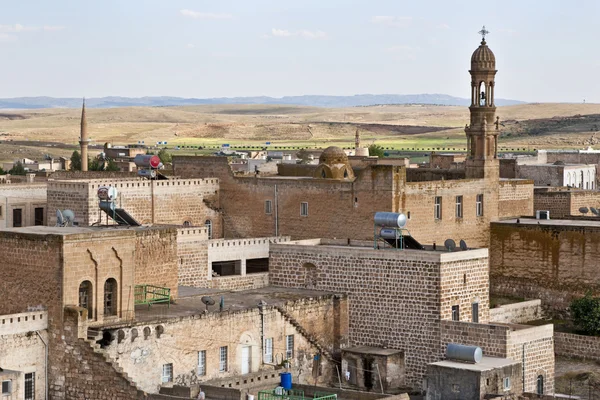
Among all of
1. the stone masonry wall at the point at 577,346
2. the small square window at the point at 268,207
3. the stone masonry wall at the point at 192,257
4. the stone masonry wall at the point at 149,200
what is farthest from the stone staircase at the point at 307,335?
the small square window at the point at 268,207

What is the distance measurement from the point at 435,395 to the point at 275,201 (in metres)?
16.9

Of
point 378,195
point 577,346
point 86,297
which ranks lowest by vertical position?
point 577,346

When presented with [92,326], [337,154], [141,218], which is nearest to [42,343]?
[92,326]

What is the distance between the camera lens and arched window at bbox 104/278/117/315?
37969 millimetres

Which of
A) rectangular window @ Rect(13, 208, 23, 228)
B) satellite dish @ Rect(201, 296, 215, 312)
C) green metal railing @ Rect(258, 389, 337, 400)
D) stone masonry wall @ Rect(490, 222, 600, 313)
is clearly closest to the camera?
green metal railing @ Rect(258, 389, 337, 400)

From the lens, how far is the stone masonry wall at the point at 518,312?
4919 centimetres

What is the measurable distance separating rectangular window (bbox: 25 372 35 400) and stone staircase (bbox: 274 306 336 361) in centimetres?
818

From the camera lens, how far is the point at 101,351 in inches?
1427

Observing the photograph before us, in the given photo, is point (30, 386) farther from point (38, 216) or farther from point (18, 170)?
point (18, 170)

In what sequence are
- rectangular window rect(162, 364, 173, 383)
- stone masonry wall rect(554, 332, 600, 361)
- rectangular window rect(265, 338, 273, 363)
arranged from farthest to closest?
stone masonry wall rect(554, 332, 600, 361), rectangular window rect(265, 338, 273, 363), rectangular window rect(162, 364, 173, 383)

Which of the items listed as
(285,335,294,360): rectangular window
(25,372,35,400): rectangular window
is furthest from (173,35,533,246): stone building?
(25,372,35,400): rectangular window

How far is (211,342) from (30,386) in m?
5.43

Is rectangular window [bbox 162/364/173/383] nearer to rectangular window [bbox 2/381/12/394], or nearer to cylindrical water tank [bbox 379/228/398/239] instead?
rectangular window [bbox 2/381/12/394]

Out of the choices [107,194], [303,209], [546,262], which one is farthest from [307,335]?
[546,262]
